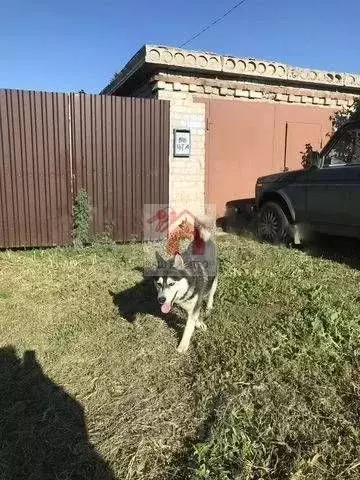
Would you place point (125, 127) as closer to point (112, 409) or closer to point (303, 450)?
point (112, 409)

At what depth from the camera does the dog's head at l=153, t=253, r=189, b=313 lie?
144 inches

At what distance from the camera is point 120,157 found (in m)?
7.37

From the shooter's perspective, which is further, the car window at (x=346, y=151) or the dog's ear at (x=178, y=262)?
the car window at (x=346, y=151)

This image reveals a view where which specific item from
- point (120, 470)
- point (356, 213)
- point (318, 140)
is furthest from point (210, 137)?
point (120, 470)

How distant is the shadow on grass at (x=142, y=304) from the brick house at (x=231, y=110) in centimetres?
290

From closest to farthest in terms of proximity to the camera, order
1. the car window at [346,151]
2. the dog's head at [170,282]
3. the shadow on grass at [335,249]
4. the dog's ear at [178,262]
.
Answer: the dog's head at [170,282], the dog's ear at [178,262], the car window at [346,151], the shadow on grass at [335,249]

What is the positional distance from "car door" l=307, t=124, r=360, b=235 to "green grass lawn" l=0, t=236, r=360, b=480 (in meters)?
0.99

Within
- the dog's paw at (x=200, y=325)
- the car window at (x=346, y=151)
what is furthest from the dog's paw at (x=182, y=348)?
the car window at (x=346, y=151)

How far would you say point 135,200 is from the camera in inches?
299

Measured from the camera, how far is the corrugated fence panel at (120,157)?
7.09m

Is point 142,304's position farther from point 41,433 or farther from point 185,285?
point 41,433

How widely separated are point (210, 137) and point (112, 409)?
615 centimetres

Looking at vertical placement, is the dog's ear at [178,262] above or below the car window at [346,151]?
below

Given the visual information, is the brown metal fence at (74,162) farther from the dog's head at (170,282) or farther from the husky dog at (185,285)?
the dog's head at (170,282)
